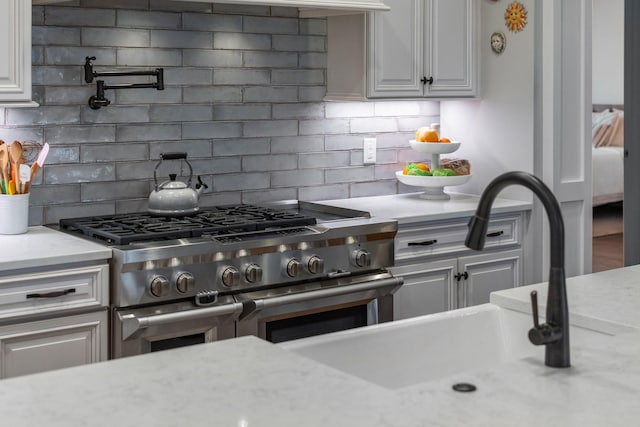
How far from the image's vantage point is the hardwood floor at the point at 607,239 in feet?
24.4

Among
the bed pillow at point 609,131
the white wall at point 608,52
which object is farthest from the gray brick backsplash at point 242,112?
the white wall at point 608,52

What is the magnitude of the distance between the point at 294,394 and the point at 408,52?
3.18 meters

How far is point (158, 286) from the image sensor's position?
10.9 ft

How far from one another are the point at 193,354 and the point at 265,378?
0.24 metres

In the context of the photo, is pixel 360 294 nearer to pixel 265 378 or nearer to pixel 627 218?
pixel 265 378

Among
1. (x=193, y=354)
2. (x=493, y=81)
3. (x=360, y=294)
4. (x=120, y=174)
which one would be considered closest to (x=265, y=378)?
(x=193, y=354)

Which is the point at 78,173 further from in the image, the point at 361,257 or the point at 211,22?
the point at 361,257

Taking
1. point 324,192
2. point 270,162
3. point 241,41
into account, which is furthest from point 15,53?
point 324,192

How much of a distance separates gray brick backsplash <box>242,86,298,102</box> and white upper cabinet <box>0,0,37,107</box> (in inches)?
47.4

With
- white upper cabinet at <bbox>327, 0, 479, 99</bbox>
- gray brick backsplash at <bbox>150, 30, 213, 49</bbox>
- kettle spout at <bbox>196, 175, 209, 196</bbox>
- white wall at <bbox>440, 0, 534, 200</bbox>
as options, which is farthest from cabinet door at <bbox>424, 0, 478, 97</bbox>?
kettle spout at <bbox>196, 175, 209, 196</bbox>

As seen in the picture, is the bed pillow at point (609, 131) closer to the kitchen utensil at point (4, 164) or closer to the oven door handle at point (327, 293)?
the oven door handle at point (327, 293)

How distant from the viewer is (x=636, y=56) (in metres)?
5.66

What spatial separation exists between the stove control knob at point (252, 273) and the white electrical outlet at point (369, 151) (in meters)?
1.44

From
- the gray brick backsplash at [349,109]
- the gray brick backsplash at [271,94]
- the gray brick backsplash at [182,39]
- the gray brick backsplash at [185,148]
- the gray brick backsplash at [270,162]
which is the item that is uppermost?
the gray brick backsplash at [182,39]
